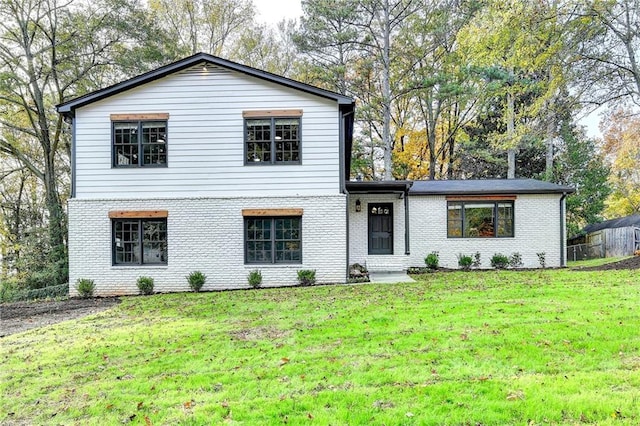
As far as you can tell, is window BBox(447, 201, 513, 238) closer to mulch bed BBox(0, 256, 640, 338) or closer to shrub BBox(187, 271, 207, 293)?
mulch bed BBox(0, 256, 640, 338)


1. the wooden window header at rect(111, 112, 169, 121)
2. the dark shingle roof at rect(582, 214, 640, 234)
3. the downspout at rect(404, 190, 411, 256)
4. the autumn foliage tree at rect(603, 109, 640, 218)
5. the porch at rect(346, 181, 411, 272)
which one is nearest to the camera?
the wooden window header at rect(111, 112, 169, 121)

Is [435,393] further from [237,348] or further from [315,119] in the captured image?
[315,119]

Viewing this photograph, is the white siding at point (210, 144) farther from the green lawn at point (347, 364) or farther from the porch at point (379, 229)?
the green lawn at point (347, 364)

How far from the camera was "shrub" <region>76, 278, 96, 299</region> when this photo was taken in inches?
461

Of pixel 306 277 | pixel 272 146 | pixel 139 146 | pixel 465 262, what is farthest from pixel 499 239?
pixel 139 146

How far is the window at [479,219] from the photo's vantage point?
15305 mm

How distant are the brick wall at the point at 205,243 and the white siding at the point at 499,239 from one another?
4706 millimetres

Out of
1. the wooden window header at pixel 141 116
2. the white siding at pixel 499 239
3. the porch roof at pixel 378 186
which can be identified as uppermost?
the wooden window header at pixel 141 116

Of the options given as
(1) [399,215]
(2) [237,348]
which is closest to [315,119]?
(1) [399,215]

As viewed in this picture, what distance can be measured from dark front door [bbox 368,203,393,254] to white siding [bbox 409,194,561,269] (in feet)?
3.19

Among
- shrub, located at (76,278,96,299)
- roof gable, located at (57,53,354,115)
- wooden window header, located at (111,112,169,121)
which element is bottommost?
shrub, located at (76,278,96,299)

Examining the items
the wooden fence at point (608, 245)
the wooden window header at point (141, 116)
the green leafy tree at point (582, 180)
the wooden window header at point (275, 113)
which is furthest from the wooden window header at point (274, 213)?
the green leafy tree at point (582, 180)

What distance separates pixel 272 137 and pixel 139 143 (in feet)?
13.1

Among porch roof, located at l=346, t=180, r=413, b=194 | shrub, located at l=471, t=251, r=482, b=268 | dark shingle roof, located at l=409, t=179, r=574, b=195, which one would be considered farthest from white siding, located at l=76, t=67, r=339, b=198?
shrub, located at l=471, t=251, r=482, b=268
